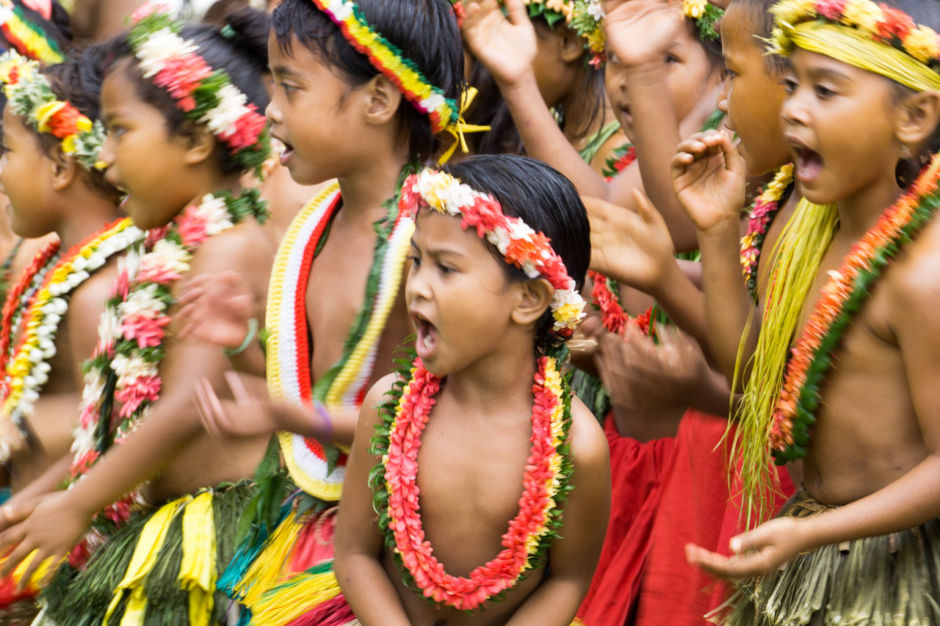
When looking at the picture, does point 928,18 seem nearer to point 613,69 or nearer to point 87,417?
point 613,69

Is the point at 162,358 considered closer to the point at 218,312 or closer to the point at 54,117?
the point at 218,312

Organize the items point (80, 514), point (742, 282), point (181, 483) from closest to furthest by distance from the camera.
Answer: point (742, 282)
point (80, 514)
point (181, 483)

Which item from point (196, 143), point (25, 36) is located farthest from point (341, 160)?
point (25, 36)

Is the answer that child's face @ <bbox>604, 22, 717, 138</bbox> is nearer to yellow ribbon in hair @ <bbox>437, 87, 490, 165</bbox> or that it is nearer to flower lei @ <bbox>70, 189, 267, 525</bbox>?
yellow ribbon in hair @ <bbox>437, 87, 490, 165</bbox>

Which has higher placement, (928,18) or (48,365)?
(928,18)

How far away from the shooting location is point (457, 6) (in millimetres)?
3607

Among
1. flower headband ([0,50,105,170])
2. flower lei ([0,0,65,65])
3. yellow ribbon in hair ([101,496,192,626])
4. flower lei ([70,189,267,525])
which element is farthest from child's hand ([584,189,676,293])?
flower lei ([0,0,65,65])

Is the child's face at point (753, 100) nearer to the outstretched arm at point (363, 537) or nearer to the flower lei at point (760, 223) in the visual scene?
the flower lei at point (760, 223)

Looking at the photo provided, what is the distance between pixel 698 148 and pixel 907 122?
470mm

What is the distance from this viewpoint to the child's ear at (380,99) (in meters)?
2.96

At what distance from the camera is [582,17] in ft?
12.1

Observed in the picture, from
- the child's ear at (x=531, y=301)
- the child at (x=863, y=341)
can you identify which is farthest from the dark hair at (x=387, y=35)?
the child at (x=863, y=341)

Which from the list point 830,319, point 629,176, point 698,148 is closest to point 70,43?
point 629,176

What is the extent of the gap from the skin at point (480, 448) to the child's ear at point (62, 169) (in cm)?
171
